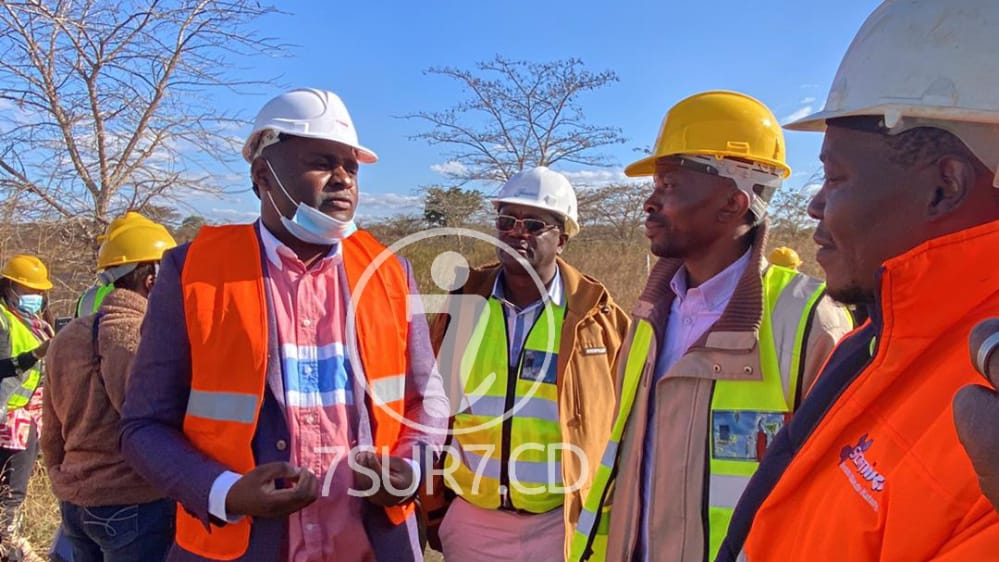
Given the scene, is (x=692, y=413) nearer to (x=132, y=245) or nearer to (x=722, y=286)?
(x=722, y=286)

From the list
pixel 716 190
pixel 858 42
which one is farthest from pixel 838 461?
pixel 716 190

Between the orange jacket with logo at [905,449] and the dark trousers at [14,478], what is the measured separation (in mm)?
5428

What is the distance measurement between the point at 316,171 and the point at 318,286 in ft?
1.27

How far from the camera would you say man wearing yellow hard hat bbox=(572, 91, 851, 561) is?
1.91 meters

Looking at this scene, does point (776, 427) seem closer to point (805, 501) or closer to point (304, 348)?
point (805, 501)

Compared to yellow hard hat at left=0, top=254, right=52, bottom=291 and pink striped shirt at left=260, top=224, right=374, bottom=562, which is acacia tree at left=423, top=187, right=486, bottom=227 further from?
pink striped shirt at left=260, top=224, right=374, bottom=562

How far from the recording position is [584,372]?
3.11 metres

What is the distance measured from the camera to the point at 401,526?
217 cm

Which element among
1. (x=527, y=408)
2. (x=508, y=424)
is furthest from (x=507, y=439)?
(x=527, y=408)

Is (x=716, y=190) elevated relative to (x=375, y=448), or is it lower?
elevated

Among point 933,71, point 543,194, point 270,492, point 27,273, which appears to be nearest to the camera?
point 933,71

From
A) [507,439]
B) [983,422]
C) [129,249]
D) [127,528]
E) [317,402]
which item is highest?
[129,249]

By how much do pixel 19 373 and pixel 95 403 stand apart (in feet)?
10.0

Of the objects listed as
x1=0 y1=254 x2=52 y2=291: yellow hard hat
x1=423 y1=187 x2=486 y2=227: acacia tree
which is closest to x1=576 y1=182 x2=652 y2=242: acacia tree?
x1=423 y1=187 x2=486 y2=227: acacia tree
